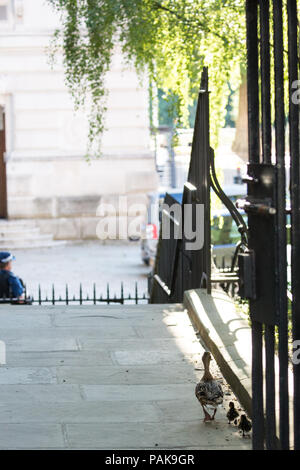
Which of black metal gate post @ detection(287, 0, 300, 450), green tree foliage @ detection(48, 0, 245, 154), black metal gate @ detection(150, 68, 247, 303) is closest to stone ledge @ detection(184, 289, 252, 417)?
black metal gate @ detection(150, 68, 247, 303)

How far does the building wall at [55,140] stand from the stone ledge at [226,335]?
15434 millimetres

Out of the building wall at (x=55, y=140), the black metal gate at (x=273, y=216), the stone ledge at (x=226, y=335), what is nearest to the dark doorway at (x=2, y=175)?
the building wall at (x=55, y=140)

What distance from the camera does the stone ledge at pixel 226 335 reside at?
20.3ft

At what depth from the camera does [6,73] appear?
80.6 ft

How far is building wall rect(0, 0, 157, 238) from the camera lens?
79.9 ft

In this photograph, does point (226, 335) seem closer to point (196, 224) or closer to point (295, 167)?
point (196, 224)

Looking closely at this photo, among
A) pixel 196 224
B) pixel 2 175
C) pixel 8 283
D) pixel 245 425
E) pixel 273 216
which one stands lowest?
pixel 8 283

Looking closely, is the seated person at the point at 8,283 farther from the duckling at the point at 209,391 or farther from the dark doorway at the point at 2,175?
the dark doorway at the point at 2,175

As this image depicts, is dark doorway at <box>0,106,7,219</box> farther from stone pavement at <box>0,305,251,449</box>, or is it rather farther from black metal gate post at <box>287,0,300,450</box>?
black metal gate post at <box>287,0,300,450</box>

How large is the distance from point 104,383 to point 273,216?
292 centimetres

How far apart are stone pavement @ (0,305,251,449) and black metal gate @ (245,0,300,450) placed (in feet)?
4.07

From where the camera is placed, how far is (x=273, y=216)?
407 centimetres

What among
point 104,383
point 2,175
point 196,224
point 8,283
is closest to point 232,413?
point 104,383

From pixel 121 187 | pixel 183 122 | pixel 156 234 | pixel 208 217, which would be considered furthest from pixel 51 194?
pixel 208 217
